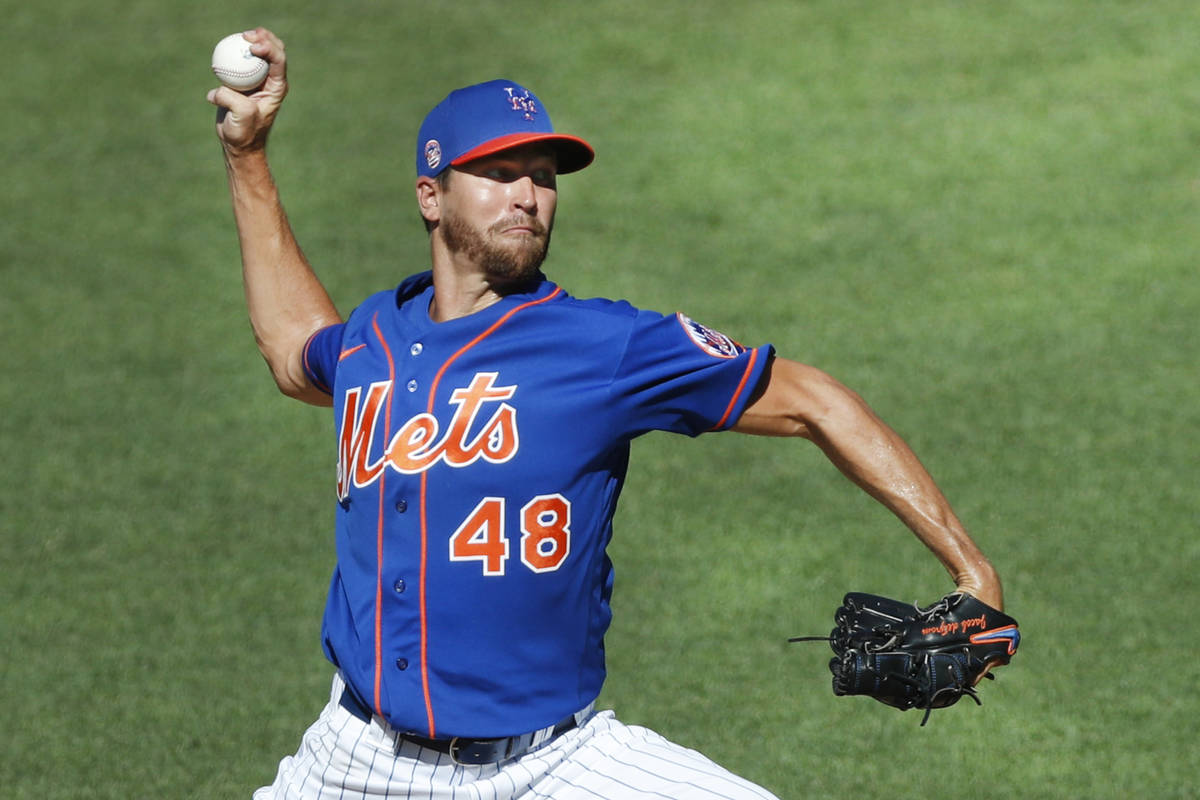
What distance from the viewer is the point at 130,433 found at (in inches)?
279

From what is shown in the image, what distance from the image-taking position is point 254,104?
12.7ft

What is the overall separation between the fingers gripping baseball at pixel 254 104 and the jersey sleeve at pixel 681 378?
1.18 metres

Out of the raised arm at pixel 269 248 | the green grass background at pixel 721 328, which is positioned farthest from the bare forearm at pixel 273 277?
the green grass background at pixel 721 328

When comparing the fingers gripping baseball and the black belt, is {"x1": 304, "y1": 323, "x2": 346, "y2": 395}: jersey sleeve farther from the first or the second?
the black belt

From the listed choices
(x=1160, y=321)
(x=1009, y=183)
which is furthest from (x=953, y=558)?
(x=1009, y=183)

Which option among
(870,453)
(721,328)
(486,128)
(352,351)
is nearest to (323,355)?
(352,351)

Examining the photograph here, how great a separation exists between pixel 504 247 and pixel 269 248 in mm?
787

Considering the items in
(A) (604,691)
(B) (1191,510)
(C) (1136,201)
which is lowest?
(A) (604,691)

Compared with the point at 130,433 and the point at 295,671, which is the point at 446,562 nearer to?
the point at 295,671

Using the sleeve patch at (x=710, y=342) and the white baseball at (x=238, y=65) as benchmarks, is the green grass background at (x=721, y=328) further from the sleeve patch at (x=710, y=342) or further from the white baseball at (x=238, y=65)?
the white baseball at (x=238, y=65)

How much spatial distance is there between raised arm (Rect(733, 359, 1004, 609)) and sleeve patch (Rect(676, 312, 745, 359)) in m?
0.09

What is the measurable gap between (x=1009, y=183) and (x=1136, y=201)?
64 centimetres

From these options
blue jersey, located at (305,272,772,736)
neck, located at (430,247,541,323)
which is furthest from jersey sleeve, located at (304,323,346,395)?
blue jersey, located at (305,272,772,736)

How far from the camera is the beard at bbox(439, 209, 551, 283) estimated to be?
3.39m
